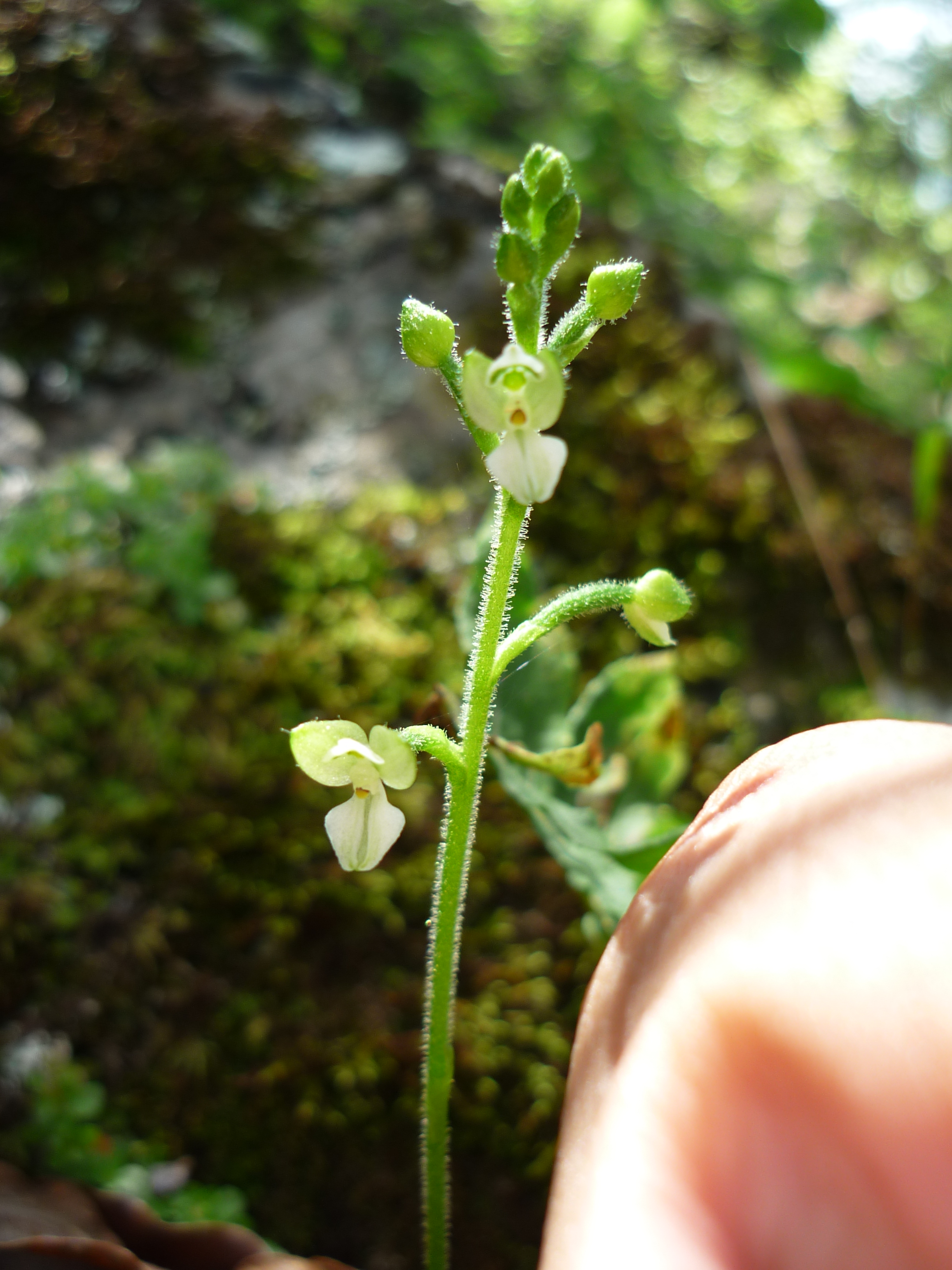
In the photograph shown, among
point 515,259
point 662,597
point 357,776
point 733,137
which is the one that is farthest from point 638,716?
point 733,137

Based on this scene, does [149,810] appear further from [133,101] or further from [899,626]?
[133,101]

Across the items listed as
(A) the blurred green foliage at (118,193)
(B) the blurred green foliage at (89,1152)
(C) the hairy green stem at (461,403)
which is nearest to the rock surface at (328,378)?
(A) the blurred green foliage at (118,193)

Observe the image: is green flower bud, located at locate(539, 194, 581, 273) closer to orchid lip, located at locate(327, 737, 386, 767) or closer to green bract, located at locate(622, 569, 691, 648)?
green bract, located at locate(622, 569, 691, 648)

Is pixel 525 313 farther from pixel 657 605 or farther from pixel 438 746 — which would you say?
pixel 438 746

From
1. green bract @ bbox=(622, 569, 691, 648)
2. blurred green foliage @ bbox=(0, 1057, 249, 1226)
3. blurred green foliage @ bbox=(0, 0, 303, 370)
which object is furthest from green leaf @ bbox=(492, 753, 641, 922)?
blurred green foliage @ bbox=(0, 0, 303, 370)

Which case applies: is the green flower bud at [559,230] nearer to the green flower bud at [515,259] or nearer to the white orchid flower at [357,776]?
the green flower bud at [515,259]

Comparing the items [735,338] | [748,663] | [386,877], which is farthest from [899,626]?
[386,877]
